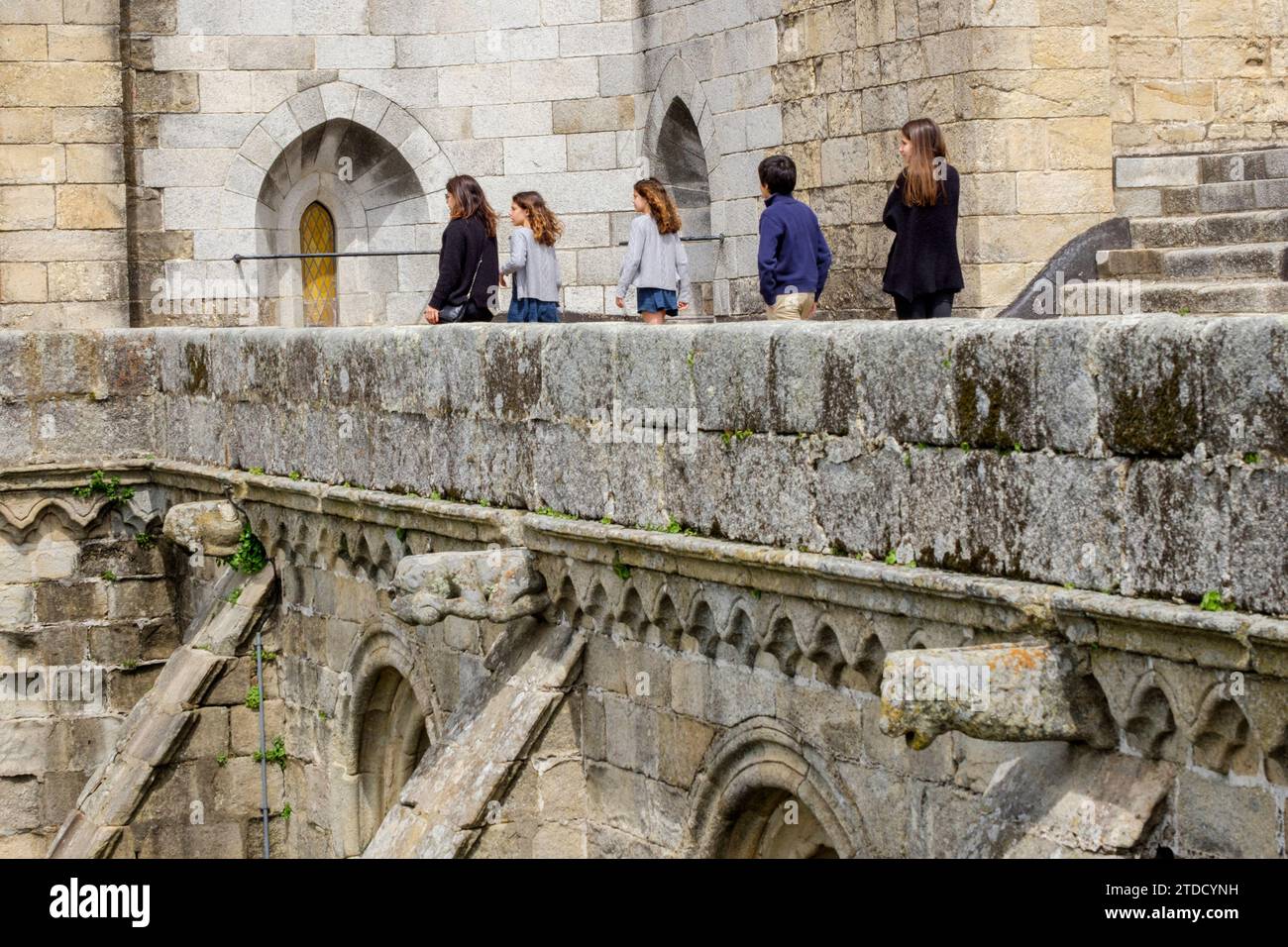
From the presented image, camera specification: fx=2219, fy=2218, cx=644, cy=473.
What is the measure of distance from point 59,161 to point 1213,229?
884 cm

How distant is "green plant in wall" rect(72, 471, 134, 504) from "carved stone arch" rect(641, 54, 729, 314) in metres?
4.82

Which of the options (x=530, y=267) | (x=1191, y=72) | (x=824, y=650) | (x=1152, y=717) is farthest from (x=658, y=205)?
(x=1152, y=717)

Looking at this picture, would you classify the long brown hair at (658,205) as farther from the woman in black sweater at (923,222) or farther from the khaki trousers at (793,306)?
the woman in black sweater at (923,222)

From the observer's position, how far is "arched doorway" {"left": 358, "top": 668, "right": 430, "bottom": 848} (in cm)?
1038

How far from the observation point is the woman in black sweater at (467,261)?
38.0 feet

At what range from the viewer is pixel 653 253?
11.5 m

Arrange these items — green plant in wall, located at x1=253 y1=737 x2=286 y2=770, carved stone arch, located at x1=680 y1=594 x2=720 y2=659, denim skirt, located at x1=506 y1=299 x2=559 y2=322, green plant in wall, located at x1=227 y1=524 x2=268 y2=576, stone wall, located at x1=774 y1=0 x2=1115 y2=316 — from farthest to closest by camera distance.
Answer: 1. stone wall, located at x1=774 y1=0 x2=1115 y2=316
2. green plant in wall, located at x1=253 y1=737 x2=286 y2=770
3. green plant in wall, located at x1=227 y1=524 x2=268 y2=576
4. denim skirt, located at x1=506 y1=299 x2=559 y2=322
5. carved stone arch, located at x1=680 y1=594 x2=720 y2=659

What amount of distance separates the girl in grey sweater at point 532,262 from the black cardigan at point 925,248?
2.08 meters

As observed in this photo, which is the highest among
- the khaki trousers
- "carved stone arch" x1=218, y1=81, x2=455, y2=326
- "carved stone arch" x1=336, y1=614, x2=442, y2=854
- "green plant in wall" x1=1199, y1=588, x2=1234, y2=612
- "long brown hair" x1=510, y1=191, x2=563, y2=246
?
"carved stone arch" x1=218, y1=81, x2=455, y2=326

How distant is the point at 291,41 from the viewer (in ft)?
57.9

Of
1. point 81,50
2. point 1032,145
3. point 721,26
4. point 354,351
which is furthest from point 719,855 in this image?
point 81,50

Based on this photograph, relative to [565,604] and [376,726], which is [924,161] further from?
[376,726]

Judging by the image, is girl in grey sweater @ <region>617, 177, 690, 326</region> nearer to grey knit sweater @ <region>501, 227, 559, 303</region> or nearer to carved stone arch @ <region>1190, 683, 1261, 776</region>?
grey knit sweater @ <region>501, 227, 559, 303</region>

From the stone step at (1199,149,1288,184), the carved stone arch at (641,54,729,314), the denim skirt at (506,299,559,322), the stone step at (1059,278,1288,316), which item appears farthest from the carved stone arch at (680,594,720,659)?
the carved stone arch at (641,54,729,314)
